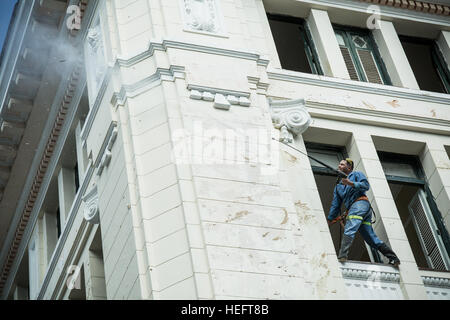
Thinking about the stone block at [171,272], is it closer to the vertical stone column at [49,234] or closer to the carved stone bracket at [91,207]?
the carved stone bracket at [91,207]

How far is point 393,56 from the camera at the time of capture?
2198 centimetres

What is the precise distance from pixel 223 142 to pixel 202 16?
12.5 ft

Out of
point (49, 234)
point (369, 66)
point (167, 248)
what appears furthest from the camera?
point (49, 234)

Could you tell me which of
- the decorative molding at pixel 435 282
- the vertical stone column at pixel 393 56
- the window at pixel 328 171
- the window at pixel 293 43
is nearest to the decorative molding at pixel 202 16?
the window at pixel 293 43

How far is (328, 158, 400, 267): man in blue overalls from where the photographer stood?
17281 millimetres

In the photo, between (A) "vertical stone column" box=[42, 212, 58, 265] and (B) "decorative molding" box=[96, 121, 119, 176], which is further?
(A) "vertical stone column" box=[42, 212, 58, 265]

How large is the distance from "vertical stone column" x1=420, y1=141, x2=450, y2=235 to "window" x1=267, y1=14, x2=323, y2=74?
3.25m

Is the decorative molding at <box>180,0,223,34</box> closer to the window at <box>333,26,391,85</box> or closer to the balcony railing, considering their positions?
the window at <box>333,26,391,85</box>

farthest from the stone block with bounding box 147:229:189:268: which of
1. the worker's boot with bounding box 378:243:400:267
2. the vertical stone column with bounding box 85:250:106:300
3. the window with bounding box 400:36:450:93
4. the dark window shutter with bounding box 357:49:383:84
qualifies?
the window with bounding box 400:36:450:93

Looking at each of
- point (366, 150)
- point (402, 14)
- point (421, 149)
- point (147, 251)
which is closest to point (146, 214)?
point (147, 251)

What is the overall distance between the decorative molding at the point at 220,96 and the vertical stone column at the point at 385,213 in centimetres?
273

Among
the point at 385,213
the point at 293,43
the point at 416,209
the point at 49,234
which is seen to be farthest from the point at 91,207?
the point at 416,209

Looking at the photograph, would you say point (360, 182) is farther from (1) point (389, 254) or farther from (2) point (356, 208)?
(1) point (389, 254)

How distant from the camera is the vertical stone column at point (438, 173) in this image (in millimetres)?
19180
